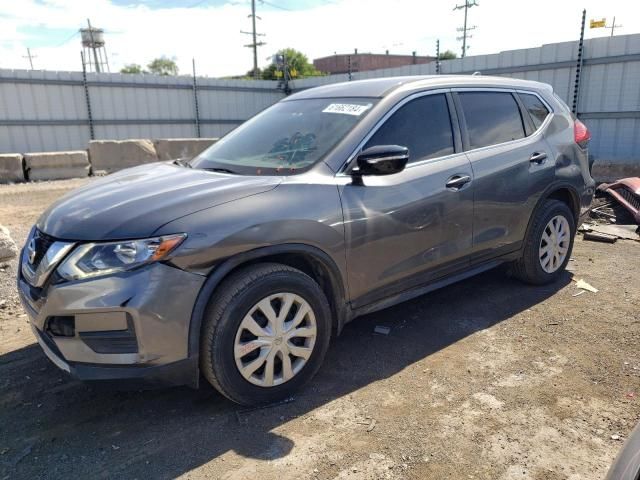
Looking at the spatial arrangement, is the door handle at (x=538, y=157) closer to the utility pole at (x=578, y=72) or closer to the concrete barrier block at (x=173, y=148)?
the utility pole at (x=578, y=72)

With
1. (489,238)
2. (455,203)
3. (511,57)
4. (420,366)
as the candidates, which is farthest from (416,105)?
(511,57)

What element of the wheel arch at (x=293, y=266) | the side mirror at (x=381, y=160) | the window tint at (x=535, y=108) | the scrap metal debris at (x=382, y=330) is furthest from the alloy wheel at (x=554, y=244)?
the wheel arch at (x=293, y=266)

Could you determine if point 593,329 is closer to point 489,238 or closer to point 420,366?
point 489,238

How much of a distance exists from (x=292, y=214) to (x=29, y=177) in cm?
1090

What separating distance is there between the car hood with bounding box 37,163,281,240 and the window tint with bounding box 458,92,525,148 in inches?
69.4

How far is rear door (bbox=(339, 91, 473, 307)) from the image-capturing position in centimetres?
303

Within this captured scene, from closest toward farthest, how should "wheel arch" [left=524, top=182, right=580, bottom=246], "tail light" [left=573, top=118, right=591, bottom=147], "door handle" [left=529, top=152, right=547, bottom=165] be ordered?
1. "door handle" [left=529, top=152, right=547, bottom=165]
2. "wheel arch" [left=524, top=182, right=580, bottom=246]
3. "tail light" [left=573, top=118, right=591, bottom=147]

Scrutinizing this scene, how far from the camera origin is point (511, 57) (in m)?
11.3

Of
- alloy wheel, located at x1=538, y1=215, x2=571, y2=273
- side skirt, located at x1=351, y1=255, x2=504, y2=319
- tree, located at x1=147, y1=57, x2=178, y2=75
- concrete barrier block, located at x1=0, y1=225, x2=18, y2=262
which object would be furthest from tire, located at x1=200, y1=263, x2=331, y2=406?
tree, located at x1=147, y1=57, x2=178, y2=75

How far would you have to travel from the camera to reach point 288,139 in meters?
3.43

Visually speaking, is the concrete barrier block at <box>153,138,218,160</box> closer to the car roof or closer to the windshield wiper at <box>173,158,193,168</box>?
the windshield wiper at <box>173,158,193,168</box>

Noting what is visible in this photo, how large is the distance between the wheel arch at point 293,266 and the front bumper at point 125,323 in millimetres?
45

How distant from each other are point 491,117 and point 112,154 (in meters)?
10.6

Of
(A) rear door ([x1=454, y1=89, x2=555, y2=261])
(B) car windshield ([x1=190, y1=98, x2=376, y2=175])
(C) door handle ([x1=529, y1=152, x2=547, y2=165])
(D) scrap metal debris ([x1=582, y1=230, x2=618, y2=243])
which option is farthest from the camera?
(D) scrap metal debris ([x1=582, y1=230, x2=618, y2=243])
